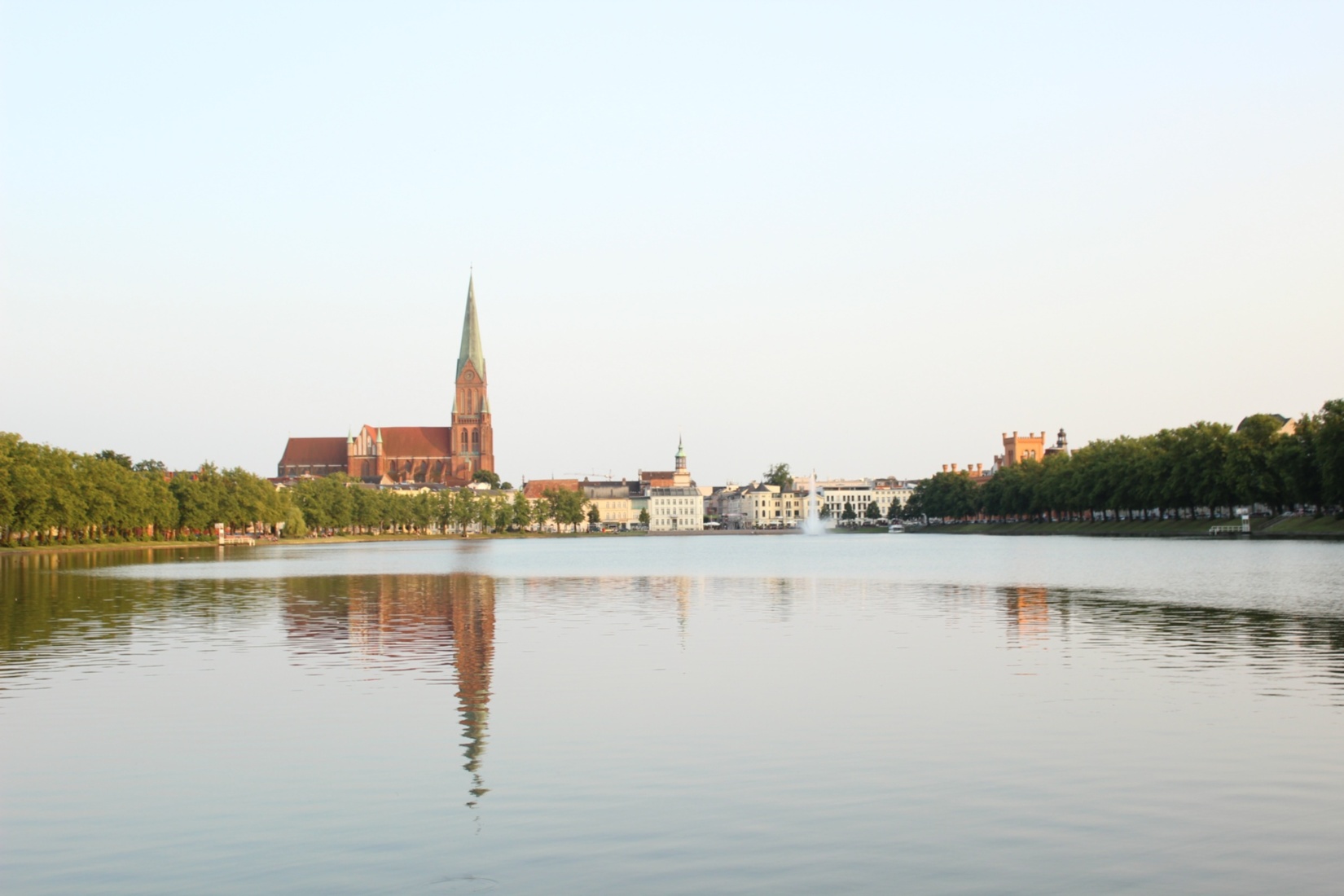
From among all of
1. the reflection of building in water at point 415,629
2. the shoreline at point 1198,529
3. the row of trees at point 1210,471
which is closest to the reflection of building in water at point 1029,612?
the reflection of building in water at point 415,629

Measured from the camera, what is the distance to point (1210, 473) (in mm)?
124688

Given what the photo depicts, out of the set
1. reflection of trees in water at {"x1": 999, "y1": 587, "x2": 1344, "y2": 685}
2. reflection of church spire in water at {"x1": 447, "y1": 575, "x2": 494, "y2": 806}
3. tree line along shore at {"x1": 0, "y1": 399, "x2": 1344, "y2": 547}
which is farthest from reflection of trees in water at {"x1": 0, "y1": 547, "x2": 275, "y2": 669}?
tree line along shore at {"x1": 0, "y1": 399, "x2": 1344, "y2": 547}

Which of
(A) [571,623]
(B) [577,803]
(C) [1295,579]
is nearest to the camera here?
(B) [577,803]

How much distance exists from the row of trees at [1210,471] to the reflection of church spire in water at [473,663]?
7186 cm

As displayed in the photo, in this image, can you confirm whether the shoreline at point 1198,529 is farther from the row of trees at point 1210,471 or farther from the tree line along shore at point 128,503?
the tree line along shore at point 128,503

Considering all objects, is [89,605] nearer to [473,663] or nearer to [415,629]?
[415,629]

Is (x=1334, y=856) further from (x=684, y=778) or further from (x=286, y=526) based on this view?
(x=286, y=526)

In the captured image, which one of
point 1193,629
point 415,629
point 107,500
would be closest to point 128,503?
point 107,500

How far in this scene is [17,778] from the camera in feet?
52.0

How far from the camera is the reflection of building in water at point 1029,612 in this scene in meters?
33.5

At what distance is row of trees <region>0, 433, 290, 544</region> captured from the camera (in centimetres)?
9581

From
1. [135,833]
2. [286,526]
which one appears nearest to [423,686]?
[135,833]

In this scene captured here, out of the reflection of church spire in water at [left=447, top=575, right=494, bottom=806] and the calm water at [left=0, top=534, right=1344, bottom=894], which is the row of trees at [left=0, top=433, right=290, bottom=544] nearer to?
the reflection of church spire in water at [left=447, top=575, right=494, bottom=806]

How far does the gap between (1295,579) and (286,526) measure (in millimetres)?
130191
